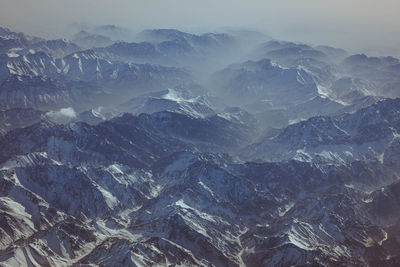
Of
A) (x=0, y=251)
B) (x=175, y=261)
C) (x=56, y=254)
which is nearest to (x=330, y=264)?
(x=175, y=261)

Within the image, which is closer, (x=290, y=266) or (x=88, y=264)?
(x=88, y=264)

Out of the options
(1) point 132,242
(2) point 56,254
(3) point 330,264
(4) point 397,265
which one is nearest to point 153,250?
(1) point 132,242

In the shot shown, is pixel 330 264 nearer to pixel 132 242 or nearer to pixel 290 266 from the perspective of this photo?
pixel 290 266

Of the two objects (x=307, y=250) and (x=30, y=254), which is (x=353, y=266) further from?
(x=30, y=254)

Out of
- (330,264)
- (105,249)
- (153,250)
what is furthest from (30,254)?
(330,264)

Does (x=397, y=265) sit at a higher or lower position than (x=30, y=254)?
lower

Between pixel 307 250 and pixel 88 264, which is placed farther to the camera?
pixel 307 250

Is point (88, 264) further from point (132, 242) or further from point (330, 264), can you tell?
point (330, 264)
